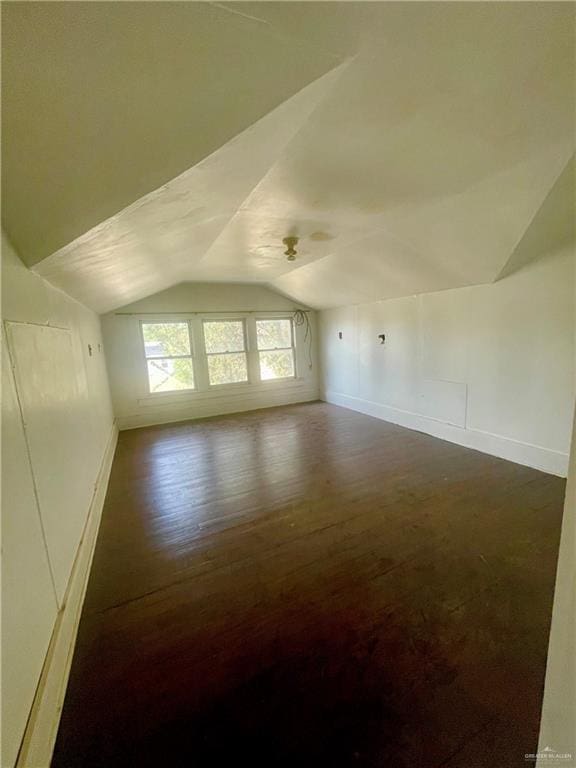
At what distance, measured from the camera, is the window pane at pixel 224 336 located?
5520 mm

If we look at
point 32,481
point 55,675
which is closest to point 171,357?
point 32,481

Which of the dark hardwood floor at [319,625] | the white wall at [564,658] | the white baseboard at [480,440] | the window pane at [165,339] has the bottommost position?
the dark hardwood floor at [319,625]

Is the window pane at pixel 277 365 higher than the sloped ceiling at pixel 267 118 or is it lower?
lower

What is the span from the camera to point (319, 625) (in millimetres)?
1457

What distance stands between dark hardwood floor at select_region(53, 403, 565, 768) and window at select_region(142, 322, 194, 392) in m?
2.62

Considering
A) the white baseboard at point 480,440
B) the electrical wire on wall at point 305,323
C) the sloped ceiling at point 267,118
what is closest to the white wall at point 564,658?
the sloped ceiling at point 267,118

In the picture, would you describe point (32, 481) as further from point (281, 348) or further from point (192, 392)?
point (281, 348)

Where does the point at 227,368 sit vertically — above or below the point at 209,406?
above

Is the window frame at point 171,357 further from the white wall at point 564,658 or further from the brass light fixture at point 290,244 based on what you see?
the white wall at point 564,658

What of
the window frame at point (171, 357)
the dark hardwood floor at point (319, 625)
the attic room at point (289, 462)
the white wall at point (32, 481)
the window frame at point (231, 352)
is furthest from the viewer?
the window frame at point (231, 352)

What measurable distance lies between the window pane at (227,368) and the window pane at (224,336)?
14 centimetres

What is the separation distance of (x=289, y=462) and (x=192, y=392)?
9.12 feet

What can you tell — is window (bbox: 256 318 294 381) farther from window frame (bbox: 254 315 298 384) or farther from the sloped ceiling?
the sloped ceiling

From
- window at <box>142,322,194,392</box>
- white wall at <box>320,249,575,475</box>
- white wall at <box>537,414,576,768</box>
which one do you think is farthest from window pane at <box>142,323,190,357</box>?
white wall at <box>537,414,576,768</box>
